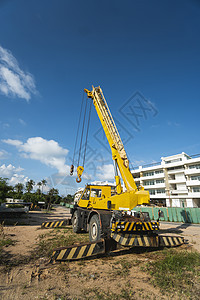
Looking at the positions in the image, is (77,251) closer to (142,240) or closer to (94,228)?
(94,228)

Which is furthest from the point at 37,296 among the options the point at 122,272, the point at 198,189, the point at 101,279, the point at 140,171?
the point at 140,171

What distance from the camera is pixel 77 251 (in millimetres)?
4621

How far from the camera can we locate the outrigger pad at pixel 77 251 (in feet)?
14.3

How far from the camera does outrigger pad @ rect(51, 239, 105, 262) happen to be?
4.37 meters

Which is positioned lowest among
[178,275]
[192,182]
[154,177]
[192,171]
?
[178,275]

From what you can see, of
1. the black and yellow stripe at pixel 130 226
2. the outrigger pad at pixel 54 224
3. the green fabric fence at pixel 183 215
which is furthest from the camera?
the green fabric fence at pixel 183 215

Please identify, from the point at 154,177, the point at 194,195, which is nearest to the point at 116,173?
the point at 194,195

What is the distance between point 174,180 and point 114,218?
3734 centimetres

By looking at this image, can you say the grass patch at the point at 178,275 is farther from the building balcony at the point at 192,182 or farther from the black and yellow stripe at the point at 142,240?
the building balcony at the point at 192,182

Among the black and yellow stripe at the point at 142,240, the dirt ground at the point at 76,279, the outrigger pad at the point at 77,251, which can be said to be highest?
the black and yellow stripe at the point at 142,240

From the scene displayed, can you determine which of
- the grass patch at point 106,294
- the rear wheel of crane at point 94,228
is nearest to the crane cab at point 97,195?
the rear wheel of crane at point 94,228

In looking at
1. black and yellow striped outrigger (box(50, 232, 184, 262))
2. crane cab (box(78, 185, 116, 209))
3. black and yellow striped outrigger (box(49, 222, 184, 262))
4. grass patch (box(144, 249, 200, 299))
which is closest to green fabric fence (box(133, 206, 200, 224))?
crane cab (box(78, 185, 116, 209))

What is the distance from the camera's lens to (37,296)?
286cm

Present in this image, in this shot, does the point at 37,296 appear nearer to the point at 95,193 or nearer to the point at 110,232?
the point at 110,232
